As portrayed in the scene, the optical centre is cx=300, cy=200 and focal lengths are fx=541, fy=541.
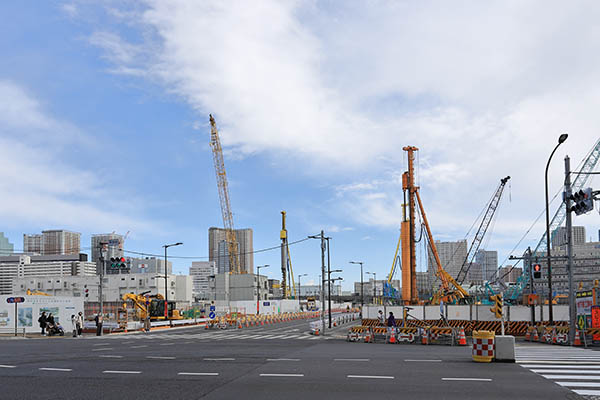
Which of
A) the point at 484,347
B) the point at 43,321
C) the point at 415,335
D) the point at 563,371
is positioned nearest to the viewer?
the point at 563,371

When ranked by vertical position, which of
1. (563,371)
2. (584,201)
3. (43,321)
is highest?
(584,201)

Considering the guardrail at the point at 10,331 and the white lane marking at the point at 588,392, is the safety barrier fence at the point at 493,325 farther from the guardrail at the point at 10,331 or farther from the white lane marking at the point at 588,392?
the guardrail at the point at 10,331

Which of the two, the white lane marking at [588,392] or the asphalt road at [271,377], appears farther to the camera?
the asphalt road at [271,377]

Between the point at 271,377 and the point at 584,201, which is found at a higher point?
the point at 584,201

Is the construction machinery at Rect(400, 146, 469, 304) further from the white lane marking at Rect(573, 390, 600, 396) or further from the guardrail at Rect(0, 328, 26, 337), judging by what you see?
the white lane marking at Rect(573, 390, 600, 396)

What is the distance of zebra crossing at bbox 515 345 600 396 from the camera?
1366 centimetres

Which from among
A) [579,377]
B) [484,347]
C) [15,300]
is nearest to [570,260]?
[484,347]

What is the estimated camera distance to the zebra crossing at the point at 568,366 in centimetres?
1366

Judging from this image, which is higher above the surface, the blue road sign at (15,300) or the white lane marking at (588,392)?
the white lane marking at (588,392)

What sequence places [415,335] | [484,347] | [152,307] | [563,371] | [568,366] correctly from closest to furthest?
[563,371], [568,366], [484,347], [415,335], [152,307]

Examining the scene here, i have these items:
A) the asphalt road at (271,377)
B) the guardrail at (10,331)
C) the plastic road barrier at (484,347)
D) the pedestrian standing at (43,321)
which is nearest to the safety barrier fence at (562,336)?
the asphalt road at (271,377)

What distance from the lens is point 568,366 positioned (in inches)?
690

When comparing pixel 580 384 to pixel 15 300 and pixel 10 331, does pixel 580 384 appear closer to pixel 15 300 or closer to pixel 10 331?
pixel 15 300

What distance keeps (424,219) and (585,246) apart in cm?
7258
